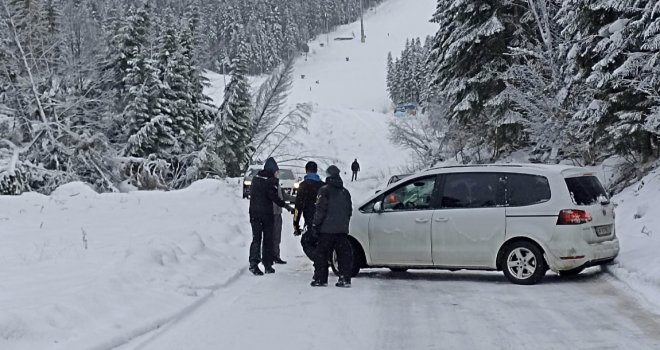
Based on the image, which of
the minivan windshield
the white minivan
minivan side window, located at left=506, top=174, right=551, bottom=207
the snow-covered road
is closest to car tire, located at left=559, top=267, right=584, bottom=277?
the white minivan

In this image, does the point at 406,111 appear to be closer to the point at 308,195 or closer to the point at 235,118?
the point at 235,118

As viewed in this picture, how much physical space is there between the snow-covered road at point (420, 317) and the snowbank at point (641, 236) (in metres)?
0.28

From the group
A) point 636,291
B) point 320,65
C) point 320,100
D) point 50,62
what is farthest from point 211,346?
point 320,65

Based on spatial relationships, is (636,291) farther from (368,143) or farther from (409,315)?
(368,143)

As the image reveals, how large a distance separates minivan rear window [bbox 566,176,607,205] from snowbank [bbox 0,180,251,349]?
5037mm

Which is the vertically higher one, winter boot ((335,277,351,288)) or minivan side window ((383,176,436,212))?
minivan side window ((383,176,436,212))

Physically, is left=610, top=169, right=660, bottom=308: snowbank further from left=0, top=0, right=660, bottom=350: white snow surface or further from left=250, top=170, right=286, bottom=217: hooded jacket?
left=250, top=170, right=286, bottom=217: hooded jacket

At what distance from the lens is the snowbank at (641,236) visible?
9062 millimetres

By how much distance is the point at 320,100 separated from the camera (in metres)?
118

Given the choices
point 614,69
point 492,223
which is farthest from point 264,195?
point 614,69

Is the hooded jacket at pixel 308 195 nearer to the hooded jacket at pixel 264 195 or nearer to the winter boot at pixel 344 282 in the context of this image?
the hooded jacket at pixel 264 195

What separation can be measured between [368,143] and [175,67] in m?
42.0

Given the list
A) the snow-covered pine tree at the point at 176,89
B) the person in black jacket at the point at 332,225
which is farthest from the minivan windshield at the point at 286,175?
the person in black jacket at the point at 332,225

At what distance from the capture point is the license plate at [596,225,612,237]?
9.99m
